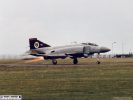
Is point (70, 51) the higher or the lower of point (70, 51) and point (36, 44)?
the lower

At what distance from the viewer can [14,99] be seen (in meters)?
17.0

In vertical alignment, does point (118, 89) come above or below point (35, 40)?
below

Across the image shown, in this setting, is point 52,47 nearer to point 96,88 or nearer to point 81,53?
point 81,53

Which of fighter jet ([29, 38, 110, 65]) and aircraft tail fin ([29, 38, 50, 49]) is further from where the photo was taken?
aircraft tail fin ([29, 38, 50, 49])

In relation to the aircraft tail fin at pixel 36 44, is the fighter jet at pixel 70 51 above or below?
below

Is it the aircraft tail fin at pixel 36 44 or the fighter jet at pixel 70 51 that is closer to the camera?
the fighter jet at pixel 70 51

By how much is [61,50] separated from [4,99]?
203 feet

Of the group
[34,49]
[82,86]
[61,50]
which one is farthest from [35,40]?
[82,86]

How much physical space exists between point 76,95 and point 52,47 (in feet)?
191

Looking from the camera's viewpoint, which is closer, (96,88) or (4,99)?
(4,99)

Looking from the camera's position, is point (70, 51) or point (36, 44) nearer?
point (70, 51)

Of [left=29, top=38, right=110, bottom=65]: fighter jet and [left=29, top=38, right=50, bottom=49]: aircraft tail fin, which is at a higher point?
[left=29, top=38, right=50, bottom=49]: aircraft tail fin

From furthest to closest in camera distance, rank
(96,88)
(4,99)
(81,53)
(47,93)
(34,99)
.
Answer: (81,53) → (96,88) → (47,93) → (34,99) → (4,99)

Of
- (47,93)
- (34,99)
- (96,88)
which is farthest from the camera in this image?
(96,88)
